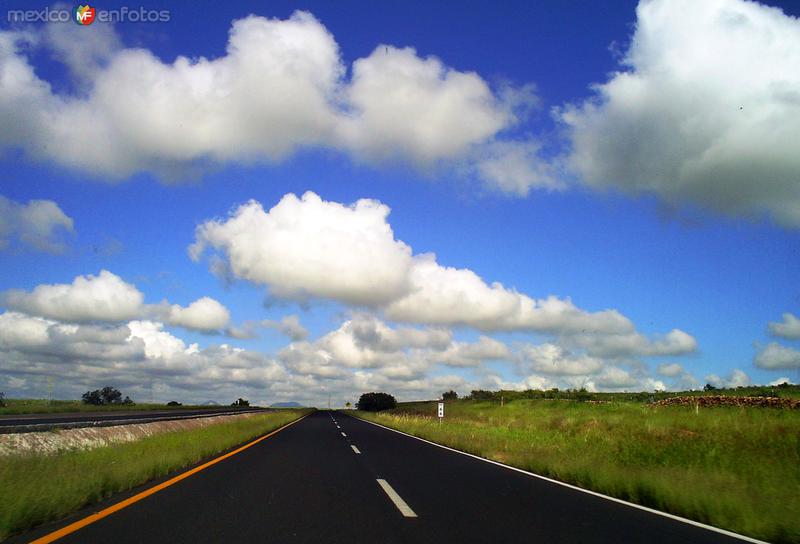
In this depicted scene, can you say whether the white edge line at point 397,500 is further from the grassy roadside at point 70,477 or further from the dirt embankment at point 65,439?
the dirt embankment at point 65,439

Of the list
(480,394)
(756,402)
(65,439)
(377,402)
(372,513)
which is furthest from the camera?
(377,402)

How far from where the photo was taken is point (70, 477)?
845cm

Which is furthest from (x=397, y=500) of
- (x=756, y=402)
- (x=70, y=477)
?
(x=756, y=402)

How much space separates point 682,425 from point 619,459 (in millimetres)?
8314

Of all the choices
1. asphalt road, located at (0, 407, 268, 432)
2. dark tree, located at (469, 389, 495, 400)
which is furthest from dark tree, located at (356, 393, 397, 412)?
asphalt road, located at (0, 407, 268, 432)

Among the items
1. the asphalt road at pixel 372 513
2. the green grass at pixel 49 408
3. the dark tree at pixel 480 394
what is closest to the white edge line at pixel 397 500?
the asphalt road at pixel 372 513

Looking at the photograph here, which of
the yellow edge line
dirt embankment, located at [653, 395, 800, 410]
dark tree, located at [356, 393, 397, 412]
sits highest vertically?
dirt embankment, located at [653, 395, 800, 410]

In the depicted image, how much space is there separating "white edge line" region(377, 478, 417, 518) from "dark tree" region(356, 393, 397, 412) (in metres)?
126

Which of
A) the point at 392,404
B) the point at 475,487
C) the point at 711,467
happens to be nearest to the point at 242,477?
the point at 475,487

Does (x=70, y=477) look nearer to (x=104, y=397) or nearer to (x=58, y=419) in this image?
(x=58, y=419)

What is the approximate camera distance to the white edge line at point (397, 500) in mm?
7161

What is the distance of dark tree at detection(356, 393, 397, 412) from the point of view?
137000mm

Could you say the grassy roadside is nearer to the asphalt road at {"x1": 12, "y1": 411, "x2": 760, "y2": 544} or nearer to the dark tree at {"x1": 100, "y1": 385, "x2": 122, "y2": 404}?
the asphalt road at {"x1": 12, "y1": 411, "x2": 760, "y2": 544}

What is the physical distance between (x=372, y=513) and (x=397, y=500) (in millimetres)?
1073
